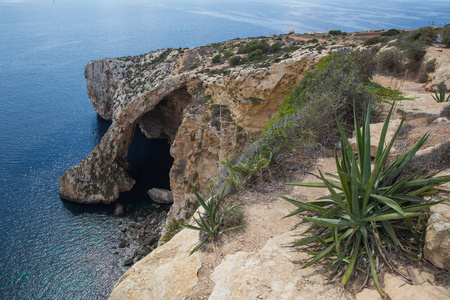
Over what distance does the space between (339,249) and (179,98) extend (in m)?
29.0

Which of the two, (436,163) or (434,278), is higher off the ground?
(436,163)

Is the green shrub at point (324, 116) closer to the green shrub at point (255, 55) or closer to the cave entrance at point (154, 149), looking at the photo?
the green shrub at point (255, 55)

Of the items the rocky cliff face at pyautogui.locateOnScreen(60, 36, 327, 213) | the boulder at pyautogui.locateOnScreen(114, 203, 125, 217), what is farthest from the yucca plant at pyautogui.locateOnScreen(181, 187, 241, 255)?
the boulder at pyautogui.locateOnScreen(114, 203, 125, 217)

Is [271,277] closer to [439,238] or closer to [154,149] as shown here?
[439,238]

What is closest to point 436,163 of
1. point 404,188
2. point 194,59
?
point 404,188

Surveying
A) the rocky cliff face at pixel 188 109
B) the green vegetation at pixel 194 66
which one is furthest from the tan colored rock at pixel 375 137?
the green vegetation at pixel 194 66

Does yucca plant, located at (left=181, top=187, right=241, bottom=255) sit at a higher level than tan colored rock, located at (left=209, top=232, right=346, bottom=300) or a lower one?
lower

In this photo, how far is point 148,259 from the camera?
6.12 metres

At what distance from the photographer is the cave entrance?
29734mm

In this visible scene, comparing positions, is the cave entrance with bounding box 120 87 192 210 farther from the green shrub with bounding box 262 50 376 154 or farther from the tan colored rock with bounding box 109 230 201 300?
the tan colored rock with bounding box 109 230 201 300

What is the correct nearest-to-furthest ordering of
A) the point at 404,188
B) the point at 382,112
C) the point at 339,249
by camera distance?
the point at 339,249, the point at 404,188, the point at 382,112

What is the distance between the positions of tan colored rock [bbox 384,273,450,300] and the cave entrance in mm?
26070

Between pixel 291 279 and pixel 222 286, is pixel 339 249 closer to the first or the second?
pixel 291 279

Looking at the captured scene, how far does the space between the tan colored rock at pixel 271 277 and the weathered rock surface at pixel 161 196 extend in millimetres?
23648
